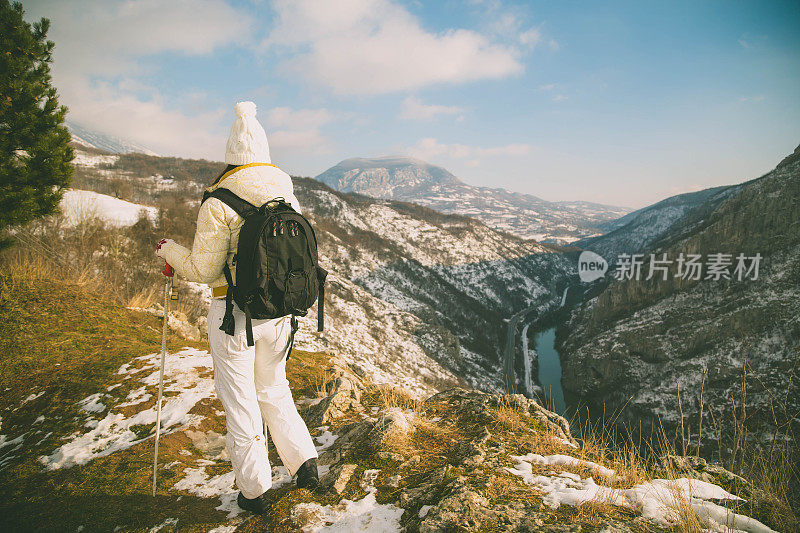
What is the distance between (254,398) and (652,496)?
11.5ft

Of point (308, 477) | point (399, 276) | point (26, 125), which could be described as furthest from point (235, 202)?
point (399, 276)

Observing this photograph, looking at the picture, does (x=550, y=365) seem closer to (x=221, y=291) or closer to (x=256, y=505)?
(x=256, y=505)

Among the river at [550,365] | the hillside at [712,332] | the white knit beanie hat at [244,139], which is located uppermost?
the white knit beanie hat at [244,139]

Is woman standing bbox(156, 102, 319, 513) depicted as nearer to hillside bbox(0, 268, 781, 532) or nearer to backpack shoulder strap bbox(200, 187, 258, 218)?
backpack shoulder strap bbox(200, 187, 258, 218)

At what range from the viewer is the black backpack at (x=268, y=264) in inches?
114

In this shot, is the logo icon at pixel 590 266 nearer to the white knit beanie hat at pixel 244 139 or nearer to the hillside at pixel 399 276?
the hillside at pixel 399 276

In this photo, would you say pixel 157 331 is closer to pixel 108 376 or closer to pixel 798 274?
pixel 108 376

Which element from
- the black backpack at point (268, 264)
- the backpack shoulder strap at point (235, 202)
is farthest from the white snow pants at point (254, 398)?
the backpack shoulder strap at point (235, 202)

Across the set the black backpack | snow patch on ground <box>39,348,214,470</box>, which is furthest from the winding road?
the black backpack

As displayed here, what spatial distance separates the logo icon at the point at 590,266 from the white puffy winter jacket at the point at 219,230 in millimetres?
129036

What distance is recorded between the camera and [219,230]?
304 cm

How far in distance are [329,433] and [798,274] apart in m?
55.9

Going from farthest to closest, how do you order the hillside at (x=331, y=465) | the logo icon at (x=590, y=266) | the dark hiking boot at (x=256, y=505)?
the logo icon at (x=590, y=266), the dark hiking boot at (x=256, y=505), the hillside at (x=331, y=465)

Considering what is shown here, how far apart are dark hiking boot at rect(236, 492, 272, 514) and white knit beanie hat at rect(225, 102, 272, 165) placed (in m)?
3.07
